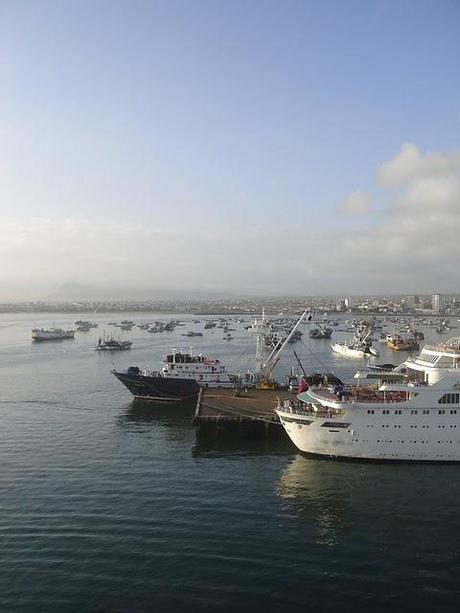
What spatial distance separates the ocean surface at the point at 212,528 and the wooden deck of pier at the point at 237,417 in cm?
129

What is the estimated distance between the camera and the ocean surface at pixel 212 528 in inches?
574

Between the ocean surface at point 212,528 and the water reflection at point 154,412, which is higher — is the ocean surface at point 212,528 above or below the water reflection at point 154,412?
above

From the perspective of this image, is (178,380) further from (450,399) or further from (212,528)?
(212,528)

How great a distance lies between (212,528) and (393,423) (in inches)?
429

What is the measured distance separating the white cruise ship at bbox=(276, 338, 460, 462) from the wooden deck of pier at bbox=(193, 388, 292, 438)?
492cm

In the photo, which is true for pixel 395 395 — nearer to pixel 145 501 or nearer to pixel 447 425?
pixel 447 425

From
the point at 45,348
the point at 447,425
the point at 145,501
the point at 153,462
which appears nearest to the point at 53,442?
the point at 153,462

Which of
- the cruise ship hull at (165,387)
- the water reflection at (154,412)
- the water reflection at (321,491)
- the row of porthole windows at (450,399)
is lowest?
the water reflection at (154,412)

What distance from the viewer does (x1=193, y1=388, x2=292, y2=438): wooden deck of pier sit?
3134 cm

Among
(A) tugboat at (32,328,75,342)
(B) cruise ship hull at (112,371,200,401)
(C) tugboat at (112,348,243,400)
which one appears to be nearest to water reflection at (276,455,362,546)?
(C) tugboat at (112,348,243,400)

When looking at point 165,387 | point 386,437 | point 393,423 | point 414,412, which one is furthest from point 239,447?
point 165,387

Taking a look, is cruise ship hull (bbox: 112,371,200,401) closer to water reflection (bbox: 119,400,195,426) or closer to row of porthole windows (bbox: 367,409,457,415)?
water reflection (bbox: 119,400,195,426)

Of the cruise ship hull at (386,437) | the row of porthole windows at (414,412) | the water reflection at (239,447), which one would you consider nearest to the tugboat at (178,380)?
the water reflection at (239,447)

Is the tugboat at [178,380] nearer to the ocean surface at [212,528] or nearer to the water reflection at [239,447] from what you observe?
the ocean surface at [212,528]
